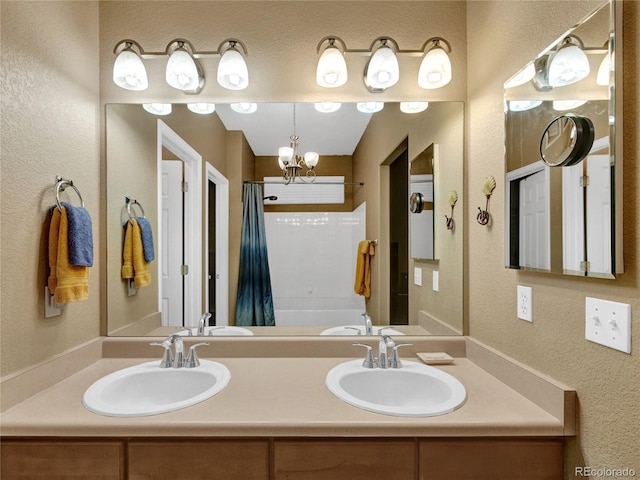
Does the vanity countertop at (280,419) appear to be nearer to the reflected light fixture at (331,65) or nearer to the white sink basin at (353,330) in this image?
the white sink basin at (353,330)

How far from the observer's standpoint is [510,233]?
1.21 metres

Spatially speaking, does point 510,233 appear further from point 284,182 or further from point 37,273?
point 37,273

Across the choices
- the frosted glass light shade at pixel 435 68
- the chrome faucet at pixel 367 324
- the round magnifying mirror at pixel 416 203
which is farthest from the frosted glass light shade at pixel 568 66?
the chrome faucet at pixel 367 324

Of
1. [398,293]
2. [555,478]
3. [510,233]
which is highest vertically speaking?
[510,233]

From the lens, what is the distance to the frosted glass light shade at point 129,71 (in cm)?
146

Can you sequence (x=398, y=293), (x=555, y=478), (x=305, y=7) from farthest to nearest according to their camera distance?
1. (x=398, y=293)
2. (x=305, y=7)
3. (x=555, y=478)

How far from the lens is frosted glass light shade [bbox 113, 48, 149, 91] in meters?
1.46

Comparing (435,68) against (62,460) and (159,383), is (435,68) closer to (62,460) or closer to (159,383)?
(159,383)

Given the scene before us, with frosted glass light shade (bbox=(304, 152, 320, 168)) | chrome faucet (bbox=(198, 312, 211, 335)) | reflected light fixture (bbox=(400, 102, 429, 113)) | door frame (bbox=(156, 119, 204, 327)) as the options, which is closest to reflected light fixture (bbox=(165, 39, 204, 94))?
door frame (bbox=(156, 119, 204, 327))

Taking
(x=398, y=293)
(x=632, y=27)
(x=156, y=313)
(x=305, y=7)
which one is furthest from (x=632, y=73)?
(x=156, y=313)

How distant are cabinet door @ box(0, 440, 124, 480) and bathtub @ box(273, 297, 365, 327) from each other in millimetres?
786

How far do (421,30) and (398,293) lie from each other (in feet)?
4.00

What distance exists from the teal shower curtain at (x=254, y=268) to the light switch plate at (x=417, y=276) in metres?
0.69

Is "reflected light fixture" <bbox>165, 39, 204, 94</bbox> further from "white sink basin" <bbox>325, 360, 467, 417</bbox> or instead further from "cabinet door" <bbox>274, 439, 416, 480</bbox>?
"cabinet door" <bbox>274, 439, 416, 480</bbox>
